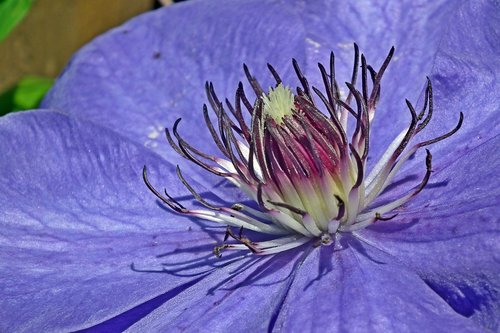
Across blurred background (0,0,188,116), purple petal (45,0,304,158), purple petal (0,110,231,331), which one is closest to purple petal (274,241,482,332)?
purple petal (0,110,231,331)

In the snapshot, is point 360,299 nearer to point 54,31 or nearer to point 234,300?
point 234,300

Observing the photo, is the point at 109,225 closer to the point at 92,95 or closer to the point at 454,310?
the point at 92,95

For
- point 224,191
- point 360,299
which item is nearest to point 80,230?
point 224,191

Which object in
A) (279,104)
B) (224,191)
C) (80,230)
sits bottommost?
(80,230)

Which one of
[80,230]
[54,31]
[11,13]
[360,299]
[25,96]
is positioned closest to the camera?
[360,299]

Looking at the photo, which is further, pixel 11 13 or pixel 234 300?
pixel 11 13

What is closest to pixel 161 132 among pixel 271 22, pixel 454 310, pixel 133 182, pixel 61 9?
pixel 133 182

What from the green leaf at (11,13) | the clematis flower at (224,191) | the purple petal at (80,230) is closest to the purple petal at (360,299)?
the clematis flower at (224,191)
